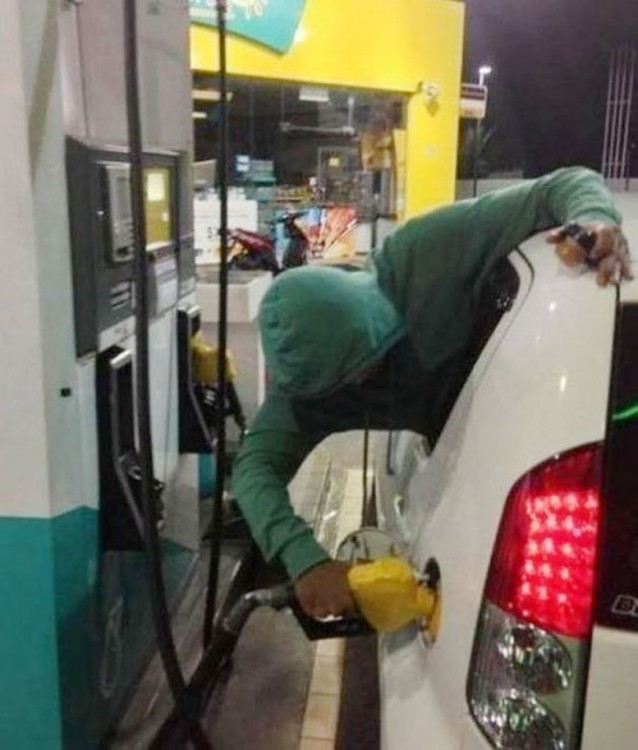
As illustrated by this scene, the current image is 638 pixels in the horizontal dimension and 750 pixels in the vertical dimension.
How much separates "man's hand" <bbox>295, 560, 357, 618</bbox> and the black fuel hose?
0.33m

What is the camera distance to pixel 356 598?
1388 millimetres

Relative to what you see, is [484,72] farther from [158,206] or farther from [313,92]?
[158,206]

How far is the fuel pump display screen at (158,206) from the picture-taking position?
2160mm

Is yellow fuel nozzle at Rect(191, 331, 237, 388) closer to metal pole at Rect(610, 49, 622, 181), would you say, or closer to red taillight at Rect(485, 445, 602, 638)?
red taillight at Rect(485, 445, 602, 638)

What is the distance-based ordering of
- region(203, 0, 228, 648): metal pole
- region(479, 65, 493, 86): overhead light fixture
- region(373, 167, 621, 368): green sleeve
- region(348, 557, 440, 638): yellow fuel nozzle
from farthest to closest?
1. region(479, 65, 493, 86): overhead light fixture
2. region(203, 0, 228, 648): metal pole
3. region(373, 167, 621, 368): green sleeve
4. region(348, 557, 440, 638): yellow fuel nozzle

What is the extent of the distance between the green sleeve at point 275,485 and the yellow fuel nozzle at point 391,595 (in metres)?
0.14

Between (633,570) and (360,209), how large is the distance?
7802 millimetres

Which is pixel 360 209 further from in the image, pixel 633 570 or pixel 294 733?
pixel 633 570

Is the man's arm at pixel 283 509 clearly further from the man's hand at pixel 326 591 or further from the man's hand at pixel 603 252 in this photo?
the man's hand at pixel 603 252

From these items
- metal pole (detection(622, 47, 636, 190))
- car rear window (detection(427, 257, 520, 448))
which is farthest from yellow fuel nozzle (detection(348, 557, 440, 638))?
metal pole (detection(622, 47, 636, 190))

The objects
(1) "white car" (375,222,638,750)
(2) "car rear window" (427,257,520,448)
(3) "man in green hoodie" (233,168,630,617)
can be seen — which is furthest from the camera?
(3) "man in green hoodie" (233,168,630,617)

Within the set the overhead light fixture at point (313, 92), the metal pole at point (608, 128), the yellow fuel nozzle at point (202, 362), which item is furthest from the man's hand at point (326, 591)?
the metal pole at point (608, 128)

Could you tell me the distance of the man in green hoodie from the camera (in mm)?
1539

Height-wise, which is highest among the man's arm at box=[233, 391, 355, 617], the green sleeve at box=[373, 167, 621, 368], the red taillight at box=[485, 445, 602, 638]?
the green sleeve at box=[373, 167, 621, 368]
